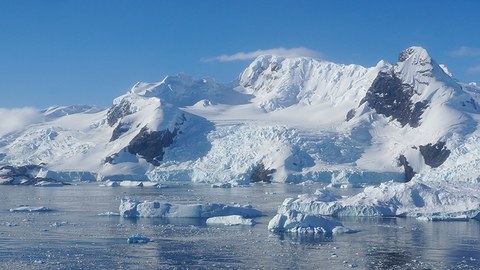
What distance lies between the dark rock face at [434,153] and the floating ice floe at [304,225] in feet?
247

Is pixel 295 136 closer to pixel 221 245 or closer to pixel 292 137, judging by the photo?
pixel 292 137

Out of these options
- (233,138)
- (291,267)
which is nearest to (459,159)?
(233,138)

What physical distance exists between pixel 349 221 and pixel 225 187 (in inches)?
2117

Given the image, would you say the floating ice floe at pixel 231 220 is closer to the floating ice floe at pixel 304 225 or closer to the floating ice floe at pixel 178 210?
the floating ice floe at pixel 178 210

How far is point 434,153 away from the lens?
122 m

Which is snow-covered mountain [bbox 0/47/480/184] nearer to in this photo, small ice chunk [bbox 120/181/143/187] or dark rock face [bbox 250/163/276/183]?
dark rock face [bbox 250/163/276/183]

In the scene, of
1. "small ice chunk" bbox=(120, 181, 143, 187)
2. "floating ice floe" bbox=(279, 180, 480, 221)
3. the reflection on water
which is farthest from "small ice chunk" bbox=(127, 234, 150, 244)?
"small ice chunk" bbox=(120, 181, 143, 187)

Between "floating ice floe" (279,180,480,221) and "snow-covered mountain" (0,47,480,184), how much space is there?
39630 millimetres

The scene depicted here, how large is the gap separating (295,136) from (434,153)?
87.8ft

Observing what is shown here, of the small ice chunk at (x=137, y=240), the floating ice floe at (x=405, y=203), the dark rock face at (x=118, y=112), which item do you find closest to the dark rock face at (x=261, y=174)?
the dark rock face at (x=118, y=112)

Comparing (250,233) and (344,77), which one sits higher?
(344,77)

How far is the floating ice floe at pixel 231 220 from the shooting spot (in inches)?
2036

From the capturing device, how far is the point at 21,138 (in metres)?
178

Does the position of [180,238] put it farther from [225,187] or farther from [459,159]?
[459,159]
